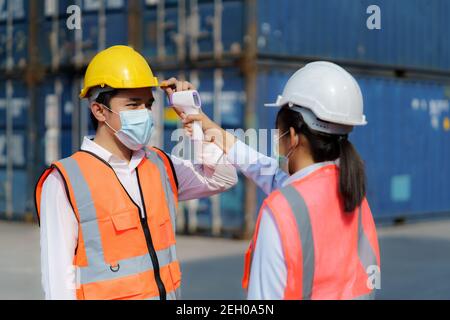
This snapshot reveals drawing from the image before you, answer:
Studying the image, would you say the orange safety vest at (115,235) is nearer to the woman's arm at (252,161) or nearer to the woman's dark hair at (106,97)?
the woman's dark hair at (106,97)

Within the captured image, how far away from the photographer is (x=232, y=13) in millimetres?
11328

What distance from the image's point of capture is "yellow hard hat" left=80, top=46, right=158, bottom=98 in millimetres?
2984

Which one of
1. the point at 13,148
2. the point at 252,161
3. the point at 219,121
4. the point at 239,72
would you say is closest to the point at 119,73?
the point at 252,161

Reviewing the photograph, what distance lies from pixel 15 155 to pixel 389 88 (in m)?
6.64

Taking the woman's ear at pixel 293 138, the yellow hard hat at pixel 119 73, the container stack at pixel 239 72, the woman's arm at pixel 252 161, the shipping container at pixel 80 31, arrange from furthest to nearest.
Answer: the shipping container at pixel 80 31 → the container stack at pixel 239 72 → the yellow hard hat at pixel 119 73 → the woman's arm at pixel 252 161 → the woman's ear at pixel 293 138

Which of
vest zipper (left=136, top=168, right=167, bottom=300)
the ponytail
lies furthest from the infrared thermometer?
the ponytail

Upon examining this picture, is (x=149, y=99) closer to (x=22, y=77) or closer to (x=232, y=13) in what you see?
(x=232, y=13)

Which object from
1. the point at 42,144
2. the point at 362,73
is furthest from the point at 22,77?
the point at 362,73

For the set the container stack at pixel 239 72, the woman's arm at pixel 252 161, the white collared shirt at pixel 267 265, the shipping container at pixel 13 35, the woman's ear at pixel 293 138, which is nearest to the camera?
the white collared shirt at pixel 267 265

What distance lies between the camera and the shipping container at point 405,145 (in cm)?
1280

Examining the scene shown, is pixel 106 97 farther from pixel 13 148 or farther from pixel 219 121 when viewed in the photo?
pixel 13 148

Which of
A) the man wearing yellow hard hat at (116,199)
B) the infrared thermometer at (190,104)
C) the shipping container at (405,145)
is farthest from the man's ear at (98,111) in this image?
the shipping container at (405,145)

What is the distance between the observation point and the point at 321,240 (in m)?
2.23

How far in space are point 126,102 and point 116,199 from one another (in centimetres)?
40
